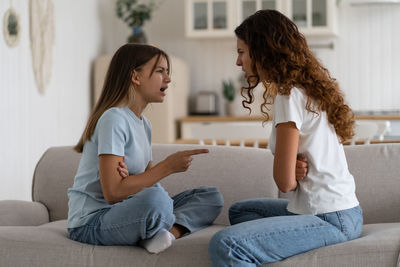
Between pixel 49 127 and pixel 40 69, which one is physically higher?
pixel 40 69

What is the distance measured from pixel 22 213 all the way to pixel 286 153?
44.7 inches

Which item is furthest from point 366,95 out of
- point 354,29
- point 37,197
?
point 37,197

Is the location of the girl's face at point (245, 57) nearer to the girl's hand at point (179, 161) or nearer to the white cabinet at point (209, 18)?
the girl's hand at point (179, 161)

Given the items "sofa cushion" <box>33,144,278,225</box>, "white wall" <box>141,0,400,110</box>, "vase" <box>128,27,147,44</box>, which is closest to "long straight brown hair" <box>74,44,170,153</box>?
"sofa cushion" <box>33,144,278,225</box>

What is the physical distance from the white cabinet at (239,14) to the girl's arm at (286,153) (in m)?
3.80

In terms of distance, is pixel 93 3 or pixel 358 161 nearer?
pixel 358 161

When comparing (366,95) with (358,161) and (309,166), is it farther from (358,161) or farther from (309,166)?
(309,166)

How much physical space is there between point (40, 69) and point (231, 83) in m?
2.03

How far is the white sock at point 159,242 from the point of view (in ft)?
6.10

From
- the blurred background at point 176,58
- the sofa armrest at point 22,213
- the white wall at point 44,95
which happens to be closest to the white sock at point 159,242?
the sofa armrest at point 22,213

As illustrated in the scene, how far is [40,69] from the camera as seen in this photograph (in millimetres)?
4332

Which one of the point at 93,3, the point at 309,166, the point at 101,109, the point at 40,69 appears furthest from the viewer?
the point at 93,3

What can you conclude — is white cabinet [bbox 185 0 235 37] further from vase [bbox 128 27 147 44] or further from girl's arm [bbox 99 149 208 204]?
girl's arm [bbox 99 149 208 204]

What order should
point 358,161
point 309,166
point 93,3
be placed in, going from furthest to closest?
point 93,3 → point 358,161 → point 309,166
